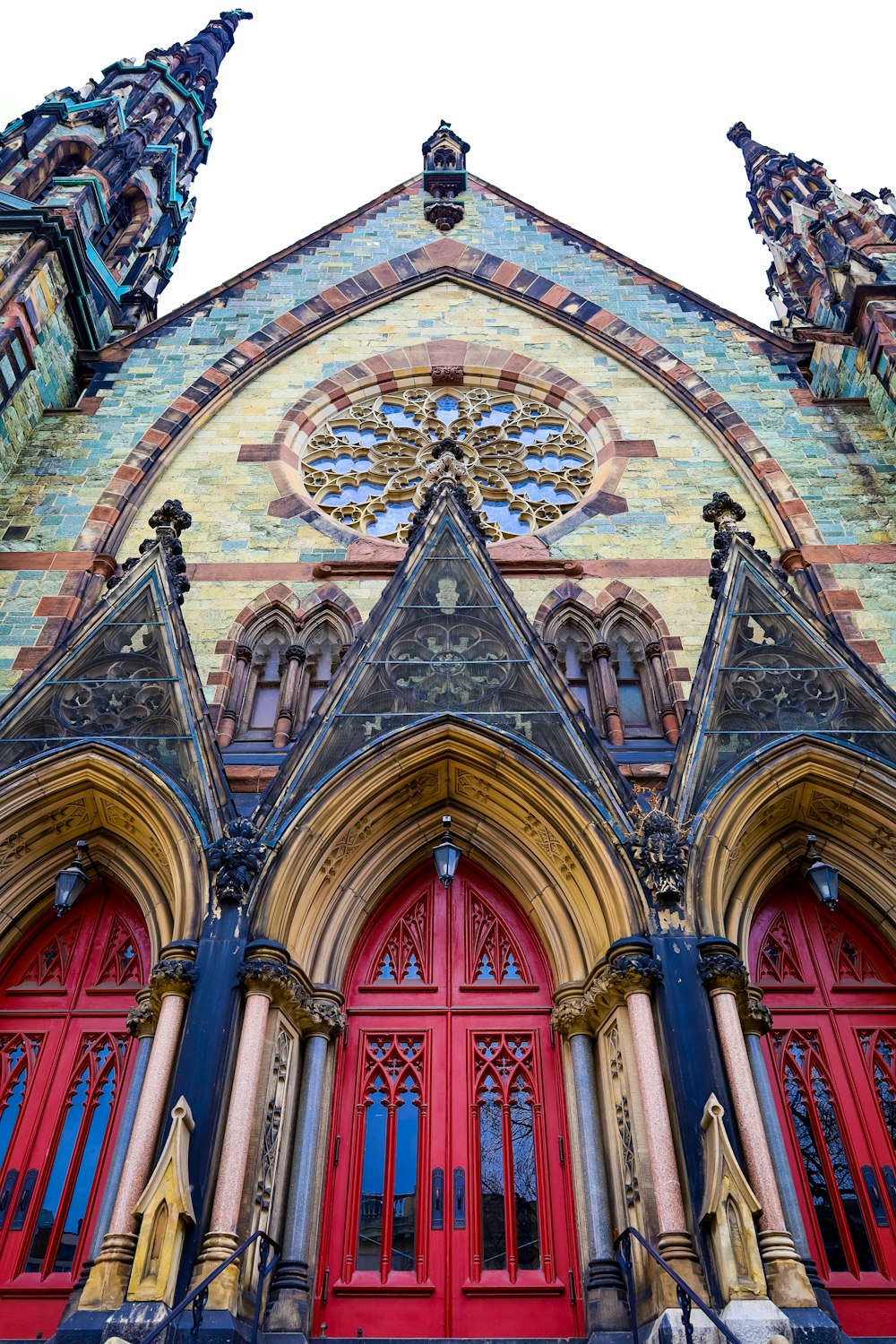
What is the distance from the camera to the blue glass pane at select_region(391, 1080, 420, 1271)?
7262 mm

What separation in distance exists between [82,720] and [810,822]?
633 centimetres

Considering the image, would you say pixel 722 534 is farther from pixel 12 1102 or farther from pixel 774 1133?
pixel 12 1102

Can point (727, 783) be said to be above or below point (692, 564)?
below

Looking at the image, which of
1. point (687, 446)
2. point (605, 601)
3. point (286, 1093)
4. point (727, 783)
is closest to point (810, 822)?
point (727, 783)

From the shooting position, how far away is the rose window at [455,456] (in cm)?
1306

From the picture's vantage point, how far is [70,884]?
8320 mm

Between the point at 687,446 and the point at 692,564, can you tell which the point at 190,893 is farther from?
the point at 687,446

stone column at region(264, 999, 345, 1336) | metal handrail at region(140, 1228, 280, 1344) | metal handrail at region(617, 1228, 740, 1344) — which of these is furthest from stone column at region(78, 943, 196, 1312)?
metal handrail at region(617, 1228, 740, 1344)

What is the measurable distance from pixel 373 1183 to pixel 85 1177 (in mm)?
2068

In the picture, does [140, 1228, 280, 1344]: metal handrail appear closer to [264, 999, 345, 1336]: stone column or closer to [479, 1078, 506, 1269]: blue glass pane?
[264, 999, 345, 1336]: stone column

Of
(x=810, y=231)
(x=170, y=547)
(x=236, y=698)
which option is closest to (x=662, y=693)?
(x=236, y=698)

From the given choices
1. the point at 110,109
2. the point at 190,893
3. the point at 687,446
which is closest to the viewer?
the point at 190,893

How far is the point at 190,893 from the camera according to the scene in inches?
312

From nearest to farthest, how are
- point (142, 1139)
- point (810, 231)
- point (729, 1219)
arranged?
point (729, 1219) < point (142, 1139) < point (810, 231)
